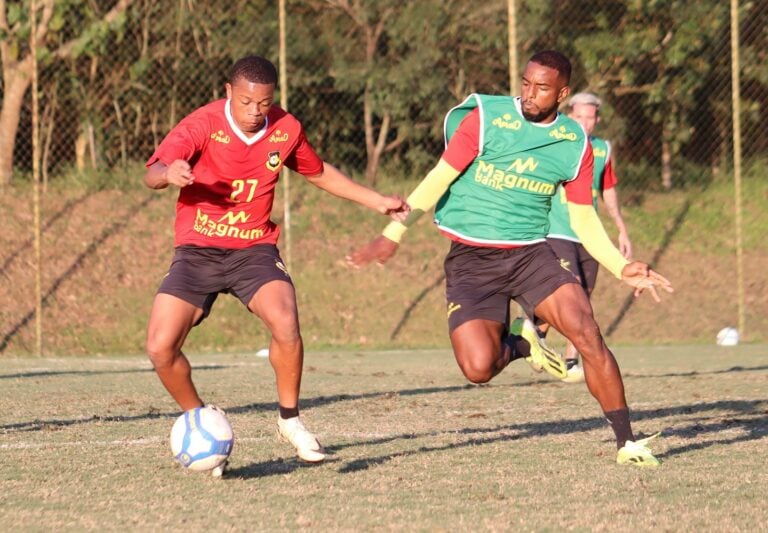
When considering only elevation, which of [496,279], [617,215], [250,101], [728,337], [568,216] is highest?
[250,101]

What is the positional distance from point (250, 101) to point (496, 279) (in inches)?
61.8

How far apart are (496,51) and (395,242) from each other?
11115 mm

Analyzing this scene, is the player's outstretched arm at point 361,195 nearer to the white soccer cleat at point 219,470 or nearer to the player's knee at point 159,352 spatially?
the player's knee at point 159,352

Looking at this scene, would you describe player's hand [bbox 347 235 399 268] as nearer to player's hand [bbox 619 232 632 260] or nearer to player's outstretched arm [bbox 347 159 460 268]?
player's outstretched arm [bbox 347 159 460 268]

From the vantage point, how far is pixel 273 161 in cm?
674

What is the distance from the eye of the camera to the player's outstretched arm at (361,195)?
665cm

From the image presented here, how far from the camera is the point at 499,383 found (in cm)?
1090

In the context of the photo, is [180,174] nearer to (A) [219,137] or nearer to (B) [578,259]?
(A) [219,137]

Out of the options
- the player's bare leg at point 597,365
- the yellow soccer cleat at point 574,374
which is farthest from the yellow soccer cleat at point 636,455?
the yellow soccer cleat at point 574,374

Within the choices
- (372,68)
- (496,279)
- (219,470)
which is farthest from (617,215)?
(372,68)

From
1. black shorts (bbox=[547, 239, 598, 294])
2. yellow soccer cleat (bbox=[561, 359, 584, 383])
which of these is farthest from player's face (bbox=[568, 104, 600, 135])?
yellow soccer cleat (bbox=[561, 359, 584, 383])

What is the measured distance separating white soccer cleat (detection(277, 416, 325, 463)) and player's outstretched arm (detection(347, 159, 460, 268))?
2.73ft

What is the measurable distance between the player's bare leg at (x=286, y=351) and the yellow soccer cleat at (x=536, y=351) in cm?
155

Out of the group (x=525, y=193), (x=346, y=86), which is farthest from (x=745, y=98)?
(x=525, y=193)
